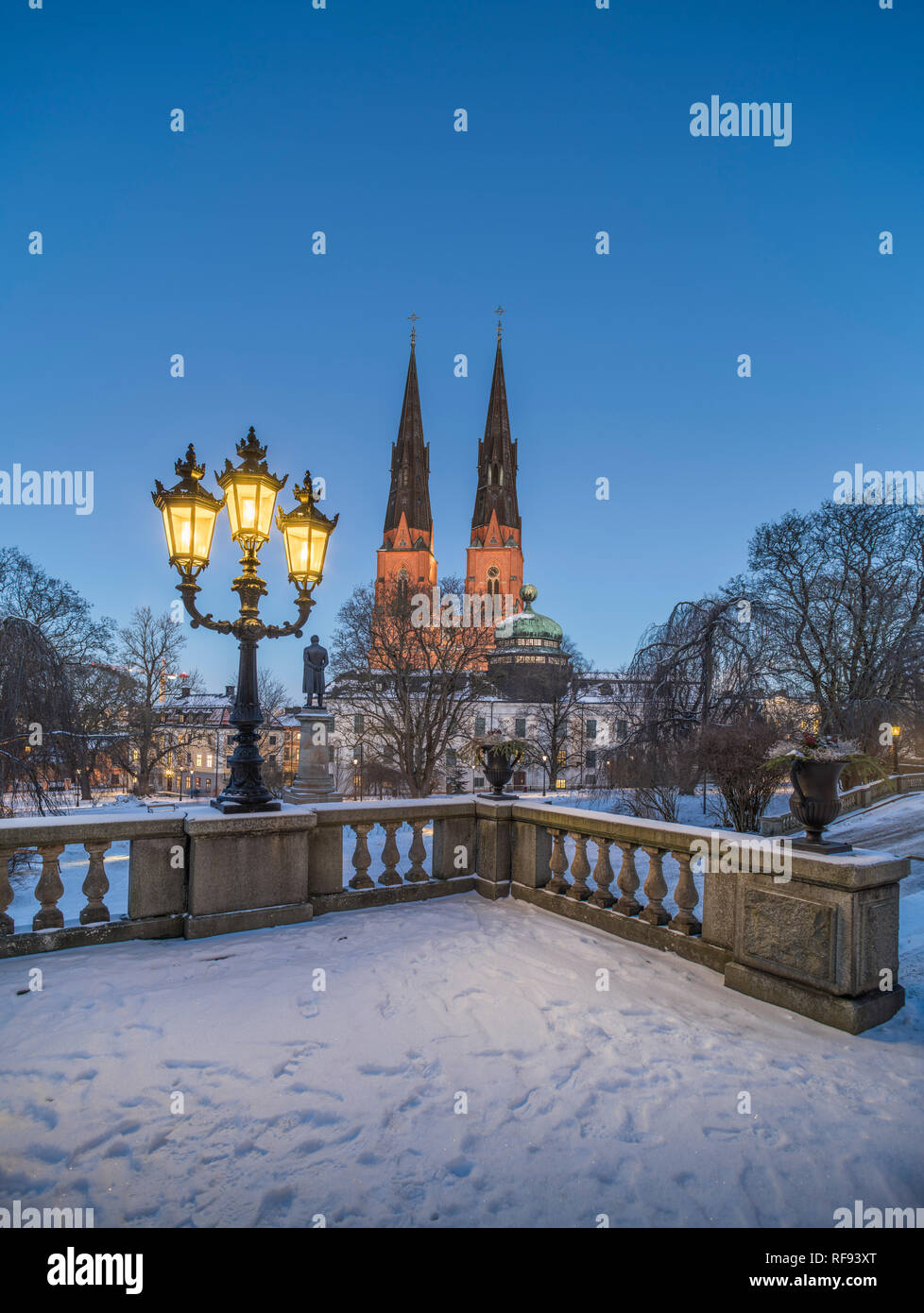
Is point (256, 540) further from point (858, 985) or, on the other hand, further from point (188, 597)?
point (858, 985)

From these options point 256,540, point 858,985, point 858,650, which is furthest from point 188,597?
point 858,650

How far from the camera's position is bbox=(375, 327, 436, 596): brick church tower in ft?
242

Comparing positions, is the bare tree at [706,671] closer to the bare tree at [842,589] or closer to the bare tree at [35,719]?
the bare tree at [842,589]

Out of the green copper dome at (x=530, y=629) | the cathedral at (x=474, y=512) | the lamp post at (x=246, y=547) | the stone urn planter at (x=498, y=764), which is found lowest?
the stone urn planter at (x=498, y=764)

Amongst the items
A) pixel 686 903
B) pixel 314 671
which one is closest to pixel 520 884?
pixel 686 903

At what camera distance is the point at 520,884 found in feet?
20.5

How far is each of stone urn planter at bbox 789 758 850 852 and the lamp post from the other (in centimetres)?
407

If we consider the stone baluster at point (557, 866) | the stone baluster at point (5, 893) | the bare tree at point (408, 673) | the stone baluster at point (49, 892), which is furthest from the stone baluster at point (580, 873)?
the bare tree at point (408, 673)

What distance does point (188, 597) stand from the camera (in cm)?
521

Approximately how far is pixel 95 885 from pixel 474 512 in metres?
79.4

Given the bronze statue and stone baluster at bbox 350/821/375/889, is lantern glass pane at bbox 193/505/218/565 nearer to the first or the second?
stone baluster at bbox 350/821/375/889

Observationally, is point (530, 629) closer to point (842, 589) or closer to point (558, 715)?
point (558, 715)

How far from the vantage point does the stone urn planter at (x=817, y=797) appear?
3836mm

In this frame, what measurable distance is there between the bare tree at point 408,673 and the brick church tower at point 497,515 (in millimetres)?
45492
